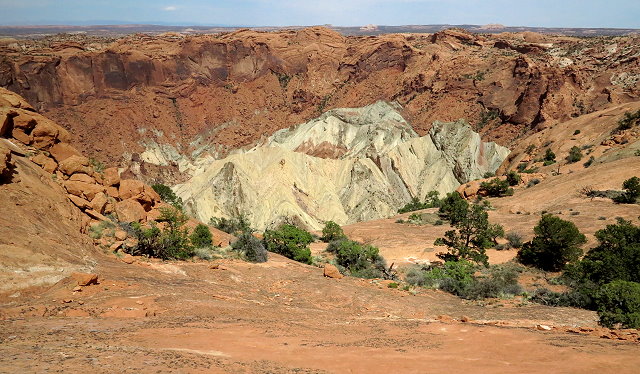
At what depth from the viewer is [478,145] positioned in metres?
61.7

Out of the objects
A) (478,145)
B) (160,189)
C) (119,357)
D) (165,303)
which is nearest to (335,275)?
(165,303)

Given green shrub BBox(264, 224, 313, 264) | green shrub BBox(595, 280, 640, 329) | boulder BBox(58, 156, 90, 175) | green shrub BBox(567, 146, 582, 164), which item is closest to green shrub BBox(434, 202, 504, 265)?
green shrub BBox(264, 224, 313, 264)

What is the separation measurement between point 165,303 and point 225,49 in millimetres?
85606

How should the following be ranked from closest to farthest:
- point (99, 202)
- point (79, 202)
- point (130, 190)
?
1. point (79, 202)
2. point (99, 202)
3. point (130, 190)

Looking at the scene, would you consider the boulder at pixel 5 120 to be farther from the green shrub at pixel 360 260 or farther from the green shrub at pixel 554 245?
the green shrub at pixel 554 245

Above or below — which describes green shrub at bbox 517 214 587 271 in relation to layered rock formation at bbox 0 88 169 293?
below

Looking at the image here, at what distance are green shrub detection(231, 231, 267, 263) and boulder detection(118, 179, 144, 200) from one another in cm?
488

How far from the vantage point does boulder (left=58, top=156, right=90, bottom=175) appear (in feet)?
58.5

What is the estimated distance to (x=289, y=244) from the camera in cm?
2292

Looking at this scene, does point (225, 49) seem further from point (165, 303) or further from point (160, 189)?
point (165, 303)

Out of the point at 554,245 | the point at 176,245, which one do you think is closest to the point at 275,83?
the point at 554,245

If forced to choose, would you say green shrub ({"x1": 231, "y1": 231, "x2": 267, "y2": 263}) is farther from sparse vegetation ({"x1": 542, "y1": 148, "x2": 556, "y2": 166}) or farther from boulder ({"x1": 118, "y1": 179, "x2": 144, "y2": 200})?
sparse vegetation ({"x1": 542, "y1": 148, "x2": 556, "y2": 166})

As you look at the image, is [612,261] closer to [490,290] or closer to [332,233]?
[490,290]

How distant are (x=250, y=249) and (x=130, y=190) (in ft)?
20.5
